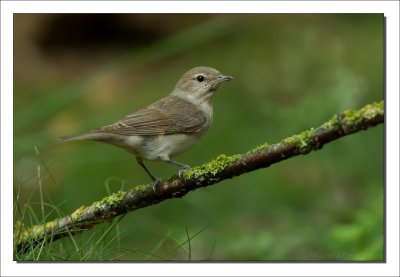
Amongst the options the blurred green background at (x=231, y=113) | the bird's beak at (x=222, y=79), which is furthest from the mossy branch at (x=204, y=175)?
the bird's beak at (x=222, y=79)

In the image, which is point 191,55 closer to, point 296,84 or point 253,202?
point 296,84

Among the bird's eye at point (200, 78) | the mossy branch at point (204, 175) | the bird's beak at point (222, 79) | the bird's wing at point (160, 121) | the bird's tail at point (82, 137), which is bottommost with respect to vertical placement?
the mossy branch at point (204, 175)

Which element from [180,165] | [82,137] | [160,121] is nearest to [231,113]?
[160,121]

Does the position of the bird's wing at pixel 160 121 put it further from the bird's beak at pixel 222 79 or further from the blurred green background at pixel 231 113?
the blurred green background at pixel 231 113

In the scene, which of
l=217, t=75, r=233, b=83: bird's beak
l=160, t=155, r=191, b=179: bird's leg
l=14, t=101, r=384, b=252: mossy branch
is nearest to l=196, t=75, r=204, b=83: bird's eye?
l=217, t=75, r=233, b=83: bird's beak

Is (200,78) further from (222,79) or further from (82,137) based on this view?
(82,137)

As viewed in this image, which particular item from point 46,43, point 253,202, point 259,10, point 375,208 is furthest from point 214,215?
point 46,43

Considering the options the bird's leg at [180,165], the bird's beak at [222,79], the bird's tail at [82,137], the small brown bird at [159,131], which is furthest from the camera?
the bird's beak at [222,79]
